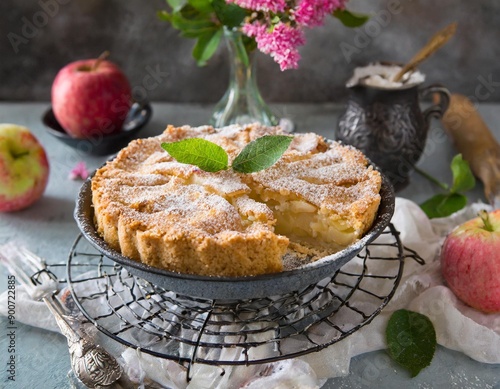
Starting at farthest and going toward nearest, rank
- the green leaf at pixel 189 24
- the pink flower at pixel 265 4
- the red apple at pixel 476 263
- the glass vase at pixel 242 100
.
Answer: the glass vase at pixel 242 100 < the green leaf at pixel 189 24 < the pink flower at pixel 265 4 < the red apple at pixel 476 263

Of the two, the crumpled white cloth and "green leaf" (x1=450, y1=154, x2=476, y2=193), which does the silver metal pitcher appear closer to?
"green leaf" (x1=450, y1=154, x2=476, y2=193)

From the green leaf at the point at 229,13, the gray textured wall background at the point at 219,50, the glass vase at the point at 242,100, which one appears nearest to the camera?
the green leaf at the point at 229,13

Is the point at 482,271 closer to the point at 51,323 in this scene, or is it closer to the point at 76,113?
the point at 51,323

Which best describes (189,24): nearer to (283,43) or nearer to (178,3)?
(178,3)

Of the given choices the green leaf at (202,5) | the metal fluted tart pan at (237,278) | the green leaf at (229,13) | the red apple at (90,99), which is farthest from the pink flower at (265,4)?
the red apple at (90,99)

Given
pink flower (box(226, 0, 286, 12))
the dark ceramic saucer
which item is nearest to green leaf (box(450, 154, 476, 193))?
pink flower (box(226, 0, 286, 12))

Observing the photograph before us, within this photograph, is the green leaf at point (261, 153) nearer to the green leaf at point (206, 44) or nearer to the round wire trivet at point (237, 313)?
the round wire trivet at point (237, 313)
